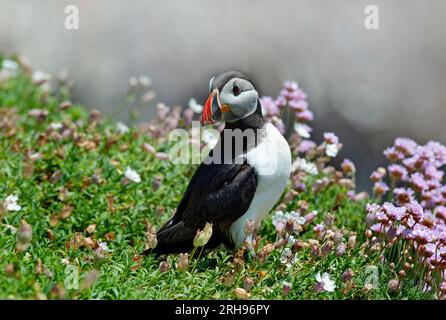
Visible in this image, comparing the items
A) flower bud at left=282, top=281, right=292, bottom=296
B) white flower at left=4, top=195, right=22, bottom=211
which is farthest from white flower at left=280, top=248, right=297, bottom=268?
white flower at left=4, top=195, right=22, bottom=211

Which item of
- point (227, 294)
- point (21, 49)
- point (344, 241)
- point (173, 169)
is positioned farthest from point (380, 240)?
point (21, 49)

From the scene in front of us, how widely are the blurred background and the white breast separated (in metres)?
3.43

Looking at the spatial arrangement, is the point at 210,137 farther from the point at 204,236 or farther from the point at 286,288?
the point at 286,288

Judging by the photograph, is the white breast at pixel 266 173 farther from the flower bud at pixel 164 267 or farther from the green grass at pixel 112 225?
the flower bud at pixel 164 267

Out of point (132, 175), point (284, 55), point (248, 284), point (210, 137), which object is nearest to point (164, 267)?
point (248, 284)

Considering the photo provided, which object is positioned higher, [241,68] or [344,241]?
[241,68]

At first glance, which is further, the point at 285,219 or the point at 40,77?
the point at 40,77

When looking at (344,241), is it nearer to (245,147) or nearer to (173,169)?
(245,147)

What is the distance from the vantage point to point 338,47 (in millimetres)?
9133

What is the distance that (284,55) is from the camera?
29.8 ft

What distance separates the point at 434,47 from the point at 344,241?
440 cm

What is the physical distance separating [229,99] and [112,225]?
1448 millimetres

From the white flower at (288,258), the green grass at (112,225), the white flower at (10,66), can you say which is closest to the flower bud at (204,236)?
the green grass at (112,225)

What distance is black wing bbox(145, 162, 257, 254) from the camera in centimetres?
489
